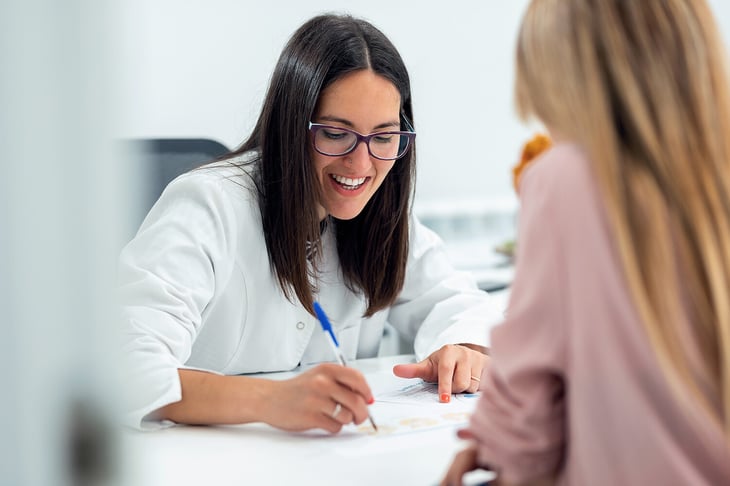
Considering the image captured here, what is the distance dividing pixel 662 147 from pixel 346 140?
28.6 inches

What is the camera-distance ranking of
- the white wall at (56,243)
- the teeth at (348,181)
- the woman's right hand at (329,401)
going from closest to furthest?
A: the white wall at (56,243), the woman's right hand at (329,401), the teeth at (348,181)

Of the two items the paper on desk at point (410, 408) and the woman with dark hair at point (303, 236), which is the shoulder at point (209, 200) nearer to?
the woman with dark hair at point (303, 236)

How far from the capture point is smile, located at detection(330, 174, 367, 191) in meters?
1.32

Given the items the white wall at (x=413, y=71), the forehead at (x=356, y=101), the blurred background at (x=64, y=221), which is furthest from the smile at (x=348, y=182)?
the blurred background at (x=64, y=221)

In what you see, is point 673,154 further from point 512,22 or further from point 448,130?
point 512,22

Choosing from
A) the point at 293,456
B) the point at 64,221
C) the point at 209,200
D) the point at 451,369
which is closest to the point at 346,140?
the point at 209,200

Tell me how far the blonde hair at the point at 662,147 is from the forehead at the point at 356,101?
63cm

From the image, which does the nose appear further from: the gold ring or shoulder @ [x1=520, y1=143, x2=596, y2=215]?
shoulder @ [x1=520, y1=143, x2=596, y2=215]

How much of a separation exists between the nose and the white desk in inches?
19.4

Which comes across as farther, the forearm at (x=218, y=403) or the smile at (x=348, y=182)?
the smile at (x=348, y=182)

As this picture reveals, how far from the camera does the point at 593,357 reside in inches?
22.2

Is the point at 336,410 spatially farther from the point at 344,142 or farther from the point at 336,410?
the point at 344,142

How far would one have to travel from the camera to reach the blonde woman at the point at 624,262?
559mm

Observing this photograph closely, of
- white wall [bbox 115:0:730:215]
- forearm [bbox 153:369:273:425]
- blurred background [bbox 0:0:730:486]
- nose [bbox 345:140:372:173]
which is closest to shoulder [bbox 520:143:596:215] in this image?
blurred background [bbox 0:0:730:486]
